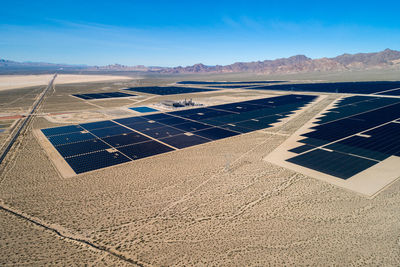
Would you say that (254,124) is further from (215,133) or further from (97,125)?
(97,125)

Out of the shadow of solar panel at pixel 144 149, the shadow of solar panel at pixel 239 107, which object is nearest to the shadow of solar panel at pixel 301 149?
the shadow of solar panel at pixel 144 149

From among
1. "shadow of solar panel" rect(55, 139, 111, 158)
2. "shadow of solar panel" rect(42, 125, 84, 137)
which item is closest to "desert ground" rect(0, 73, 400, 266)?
"shadow of solar panel" rect(55, 139, 111, 158)

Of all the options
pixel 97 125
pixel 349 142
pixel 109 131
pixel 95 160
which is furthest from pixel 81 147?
pixel 349 142

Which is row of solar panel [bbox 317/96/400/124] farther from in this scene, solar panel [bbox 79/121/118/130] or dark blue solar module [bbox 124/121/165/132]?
solar panel [bbox 79/121/118/130]

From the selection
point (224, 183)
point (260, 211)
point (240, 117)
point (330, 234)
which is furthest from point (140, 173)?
point (240, 117)

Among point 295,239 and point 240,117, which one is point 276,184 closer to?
point 295,239

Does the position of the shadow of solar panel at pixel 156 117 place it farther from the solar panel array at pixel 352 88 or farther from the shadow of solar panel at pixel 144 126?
the solar panel array at pixel 352 88
